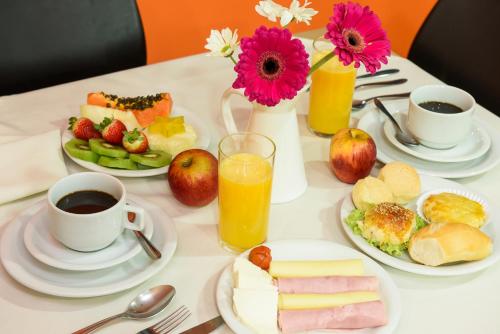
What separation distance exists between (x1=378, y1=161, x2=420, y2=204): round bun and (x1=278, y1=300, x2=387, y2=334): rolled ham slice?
1.01 ft

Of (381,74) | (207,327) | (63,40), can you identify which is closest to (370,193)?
(207,327)

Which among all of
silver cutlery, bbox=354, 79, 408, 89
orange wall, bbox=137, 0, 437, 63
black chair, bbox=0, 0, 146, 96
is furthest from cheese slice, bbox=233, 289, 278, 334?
orange wall, bbox=137, 0, 437, 63

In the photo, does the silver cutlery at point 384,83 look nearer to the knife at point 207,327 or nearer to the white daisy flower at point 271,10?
the white daisy flower at point 271,10

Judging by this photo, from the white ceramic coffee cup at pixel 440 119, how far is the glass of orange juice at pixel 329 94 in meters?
0.14

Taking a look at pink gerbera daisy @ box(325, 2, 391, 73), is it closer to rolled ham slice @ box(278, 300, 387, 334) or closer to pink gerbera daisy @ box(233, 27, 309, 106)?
pink gerbera daisy @ box(233, 27, 309, 106)

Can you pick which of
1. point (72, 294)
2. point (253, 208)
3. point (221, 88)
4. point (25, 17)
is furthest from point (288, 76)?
point (25, 17)

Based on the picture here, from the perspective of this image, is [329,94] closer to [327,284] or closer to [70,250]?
[327,284]

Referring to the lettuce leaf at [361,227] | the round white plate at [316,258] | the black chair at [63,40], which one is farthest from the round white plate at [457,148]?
the black chair at [63,40]

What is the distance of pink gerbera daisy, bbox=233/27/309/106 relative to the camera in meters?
0.98

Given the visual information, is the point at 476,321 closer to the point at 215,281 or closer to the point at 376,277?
the point at 376,277

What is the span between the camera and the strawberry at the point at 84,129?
127 centimetres

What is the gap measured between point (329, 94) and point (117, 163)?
48 centimetres

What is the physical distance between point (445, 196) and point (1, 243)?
0.76 m

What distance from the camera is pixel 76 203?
39.9 inches
